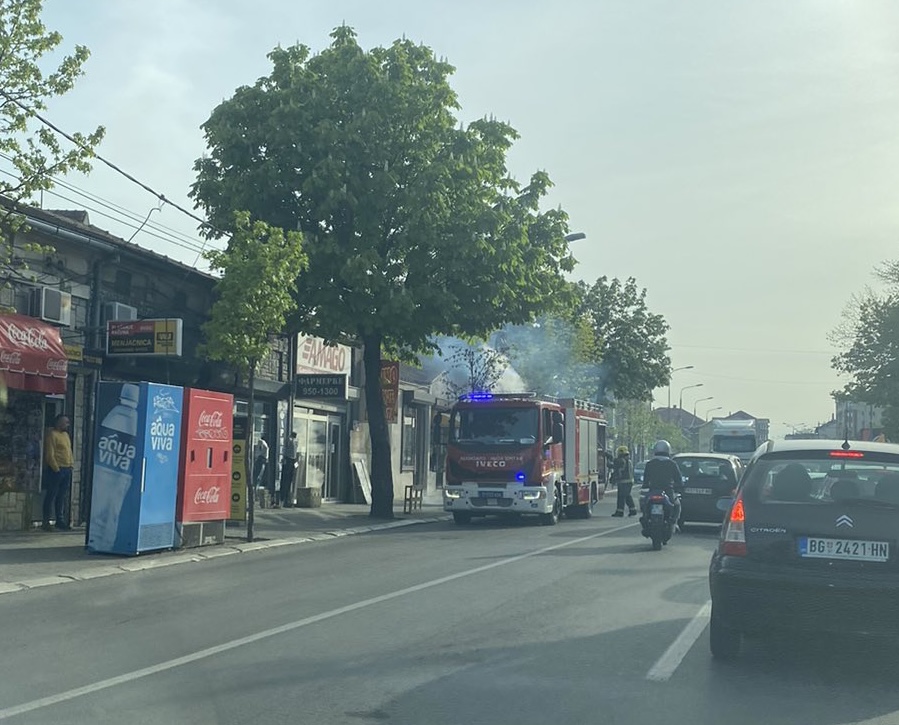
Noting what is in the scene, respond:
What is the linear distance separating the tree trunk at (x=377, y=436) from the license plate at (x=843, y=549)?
19.0 m

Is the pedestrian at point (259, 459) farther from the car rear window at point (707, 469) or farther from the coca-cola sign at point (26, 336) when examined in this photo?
the car rear window at point (707, 469)

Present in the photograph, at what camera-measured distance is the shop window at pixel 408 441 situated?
38750 millimetres

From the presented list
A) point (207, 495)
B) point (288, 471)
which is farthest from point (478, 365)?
point (207, 495)

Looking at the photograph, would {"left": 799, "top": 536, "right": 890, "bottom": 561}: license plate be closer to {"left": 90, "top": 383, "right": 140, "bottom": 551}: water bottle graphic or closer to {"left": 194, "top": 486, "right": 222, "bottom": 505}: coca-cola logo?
{"left": 90, "top": 383, "right": 140, "bottom": 551}: water bottle graphic

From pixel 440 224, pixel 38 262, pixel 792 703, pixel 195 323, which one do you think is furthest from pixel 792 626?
pixel 195 323

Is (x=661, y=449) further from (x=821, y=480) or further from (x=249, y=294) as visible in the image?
(x=821, y=480)

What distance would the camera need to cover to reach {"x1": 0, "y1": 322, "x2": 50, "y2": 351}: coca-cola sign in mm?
18000

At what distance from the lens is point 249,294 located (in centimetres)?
1844

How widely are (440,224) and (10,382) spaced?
32.1 ft

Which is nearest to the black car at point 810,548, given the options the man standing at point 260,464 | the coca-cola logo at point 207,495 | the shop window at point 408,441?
the coca-cola logo at point 207,495

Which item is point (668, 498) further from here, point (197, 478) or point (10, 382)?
point (10, 382)

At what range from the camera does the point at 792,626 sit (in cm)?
795

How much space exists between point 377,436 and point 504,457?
351 centimetres

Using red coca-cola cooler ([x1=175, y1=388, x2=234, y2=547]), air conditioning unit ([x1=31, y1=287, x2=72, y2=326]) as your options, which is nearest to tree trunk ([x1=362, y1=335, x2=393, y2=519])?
air conditioning unit ([x1=31, y1=287, x2=72, y2=326])
